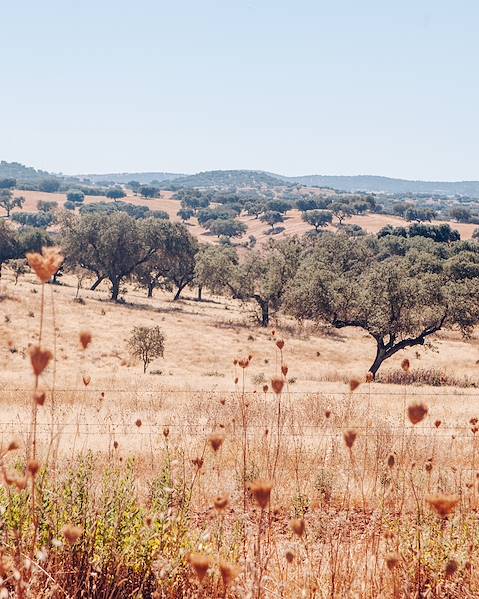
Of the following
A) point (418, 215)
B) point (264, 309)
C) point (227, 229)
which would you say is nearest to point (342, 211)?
point (418, 215)

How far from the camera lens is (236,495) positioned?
7.36m

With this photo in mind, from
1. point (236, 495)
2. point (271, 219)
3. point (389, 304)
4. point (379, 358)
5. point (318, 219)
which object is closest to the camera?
point (236, 495)

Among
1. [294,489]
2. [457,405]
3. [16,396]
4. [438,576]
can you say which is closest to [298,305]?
[457,405]

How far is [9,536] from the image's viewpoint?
13.5 feet

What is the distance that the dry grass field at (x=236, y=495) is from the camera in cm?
367

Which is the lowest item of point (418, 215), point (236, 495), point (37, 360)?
point (236, 495)

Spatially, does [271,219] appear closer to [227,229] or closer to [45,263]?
[227,229]

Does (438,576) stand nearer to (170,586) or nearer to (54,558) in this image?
(170,586)

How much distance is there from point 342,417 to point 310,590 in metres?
9.52

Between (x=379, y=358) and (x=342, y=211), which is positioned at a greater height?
(x=342, y=211)

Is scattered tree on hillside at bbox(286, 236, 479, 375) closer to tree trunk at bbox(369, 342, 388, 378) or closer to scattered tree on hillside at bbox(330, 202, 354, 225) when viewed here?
tree trunk at bbox(369, 342, 388, 378)

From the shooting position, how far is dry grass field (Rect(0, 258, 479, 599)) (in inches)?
144

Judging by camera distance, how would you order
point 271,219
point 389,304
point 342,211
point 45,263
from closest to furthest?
point 45,263 < point 389,304 < point 271,219 < point 342,211

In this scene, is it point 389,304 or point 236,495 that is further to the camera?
point 389,304
